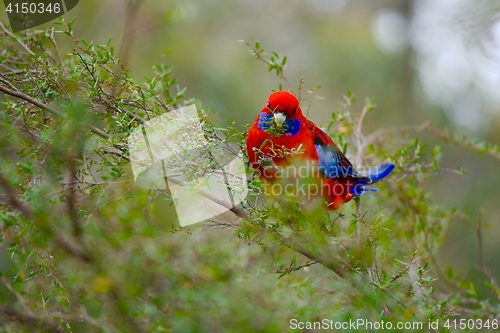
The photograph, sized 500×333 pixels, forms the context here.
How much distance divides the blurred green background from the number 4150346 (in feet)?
7.73

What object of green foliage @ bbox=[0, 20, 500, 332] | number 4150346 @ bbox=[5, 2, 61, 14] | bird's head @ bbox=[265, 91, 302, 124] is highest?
number 4150346 @ bbox=[5, 2, 61, 14]

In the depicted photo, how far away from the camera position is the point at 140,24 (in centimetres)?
386

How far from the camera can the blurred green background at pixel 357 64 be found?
5.91 metres

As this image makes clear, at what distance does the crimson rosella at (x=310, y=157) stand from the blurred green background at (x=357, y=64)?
8.27 feet

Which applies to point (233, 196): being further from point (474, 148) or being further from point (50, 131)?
point (474, 148)

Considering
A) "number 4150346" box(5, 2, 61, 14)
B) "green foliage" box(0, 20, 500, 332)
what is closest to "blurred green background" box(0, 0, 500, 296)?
"number 4150346" box(5, 2, 61, 14)

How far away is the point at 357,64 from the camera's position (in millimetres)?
7535

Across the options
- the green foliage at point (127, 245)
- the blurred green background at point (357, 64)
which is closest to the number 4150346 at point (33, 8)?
the green foliage at point (127, 245)

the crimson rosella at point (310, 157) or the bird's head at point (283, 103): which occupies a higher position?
the bird's head at point (283, 103)

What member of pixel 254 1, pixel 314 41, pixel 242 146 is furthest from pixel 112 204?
pixel 254 1

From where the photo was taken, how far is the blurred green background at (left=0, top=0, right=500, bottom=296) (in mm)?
5906
